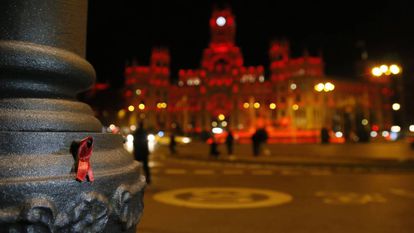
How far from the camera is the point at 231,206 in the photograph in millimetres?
8430

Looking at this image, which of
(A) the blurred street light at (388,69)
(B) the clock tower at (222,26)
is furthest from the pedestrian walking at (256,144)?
(B) the clock tower at (222,26)

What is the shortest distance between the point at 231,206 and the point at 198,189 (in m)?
2.78

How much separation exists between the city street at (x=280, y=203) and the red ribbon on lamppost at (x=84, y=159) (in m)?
4.61

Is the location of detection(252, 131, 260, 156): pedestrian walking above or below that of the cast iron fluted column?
below

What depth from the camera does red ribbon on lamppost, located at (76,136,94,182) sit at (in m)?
1.59

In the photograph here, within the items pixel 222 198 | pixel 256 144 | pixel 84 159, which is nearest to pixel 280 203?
pixel 222 198

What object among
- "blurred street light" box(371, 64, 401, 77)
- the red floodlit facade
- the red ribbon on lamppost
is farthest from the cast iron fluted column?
the red floodlit facade

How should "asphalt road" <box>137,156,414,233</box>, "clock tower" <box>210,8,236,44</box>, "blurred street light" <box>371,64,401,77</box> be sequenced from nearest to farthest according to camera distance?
"asphalt road" <box>137,156,414,233</box>
"blurred street light" <box>371,64,401,77</box>
"clock tower" <box>210,8,236,44</box>

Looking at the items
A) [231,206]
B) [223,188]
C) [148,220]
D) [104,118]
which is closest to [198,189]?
[223,188]

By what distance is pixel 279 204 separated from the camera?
28.5ft

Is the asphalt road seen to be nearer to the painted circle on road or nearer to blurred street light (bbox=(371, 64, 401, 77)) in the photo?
the painted circle on road

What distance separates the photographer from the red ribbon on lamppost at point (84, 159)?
1.59m

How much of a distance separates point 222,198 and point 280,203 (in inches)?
55.9

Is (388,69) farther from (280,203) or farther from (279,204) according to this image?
(279,204)
